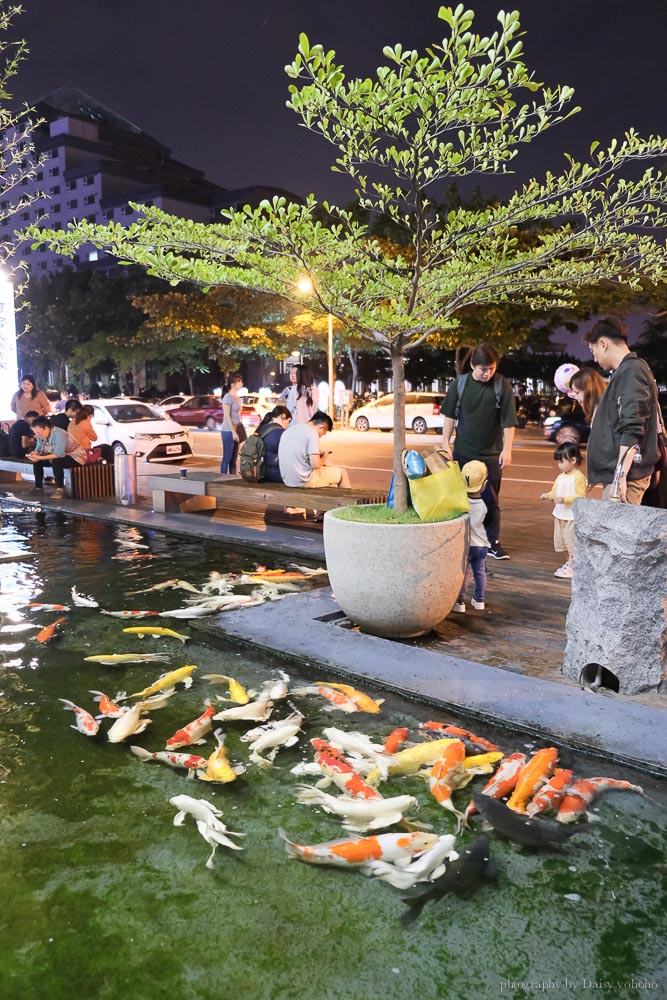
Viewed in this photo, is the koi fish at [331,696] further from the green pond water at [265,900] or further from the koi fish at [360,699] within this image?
the green pond water at [265,900]

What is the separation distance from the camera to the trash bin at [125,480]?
11.8m

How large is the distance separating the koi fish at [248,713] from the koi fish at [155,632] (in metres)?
1.34

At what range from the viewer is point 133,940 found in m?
2.57

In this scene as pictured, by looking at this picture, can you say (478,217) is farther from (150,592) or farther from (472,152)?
(150,592)

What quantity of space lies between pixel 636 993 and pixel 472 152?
14.6ft

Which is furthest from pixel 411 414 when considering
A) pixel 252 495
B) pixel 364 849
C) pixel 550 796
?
pixel 364 849

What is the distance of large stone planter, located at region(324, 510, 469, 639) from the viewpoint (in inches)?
201

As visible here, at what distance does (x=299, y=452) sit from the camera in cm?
896

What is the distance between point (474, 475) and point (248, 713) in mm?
2408

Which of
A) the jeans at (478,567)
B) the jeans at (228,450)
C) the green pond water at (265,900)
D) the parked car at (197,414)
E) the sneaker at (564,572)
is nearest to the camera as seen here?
the green pond water at (265,900)

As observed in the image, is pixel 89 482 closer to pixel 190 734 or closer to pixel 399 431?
pixel 399 431

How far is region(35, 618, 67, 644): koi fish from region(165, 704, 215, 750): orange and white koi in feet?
6.46

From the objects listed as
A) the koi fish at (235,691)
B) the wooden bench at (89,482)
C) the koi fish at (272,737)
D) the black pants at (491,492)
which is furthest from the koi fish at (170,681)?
the wooden bench at (89,482)

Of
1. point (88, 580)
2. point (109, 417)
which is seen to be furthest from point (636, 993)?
point (109, 417)
